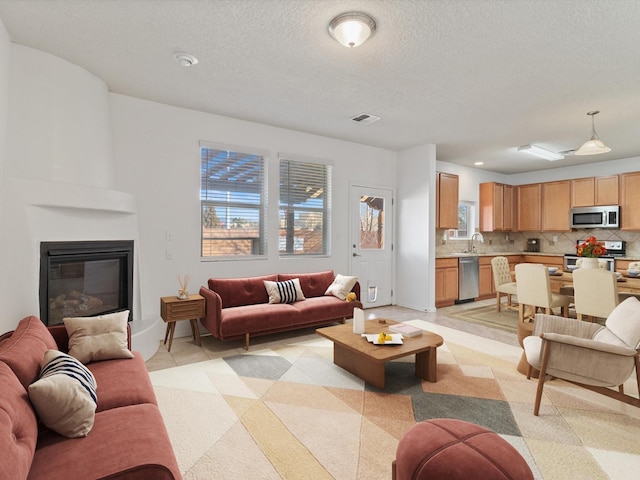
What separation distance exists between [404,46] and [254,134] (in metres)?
2.55

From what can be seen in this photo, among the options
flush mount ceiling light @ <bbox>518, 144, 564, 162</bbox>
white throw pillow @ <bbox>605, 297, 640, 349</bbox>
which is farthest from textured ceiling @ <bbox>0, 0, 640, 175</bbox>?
white throw pillow @ <bbox>605, 297, 640, 349</bbox>

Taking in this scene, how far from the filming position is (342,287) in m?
4.69

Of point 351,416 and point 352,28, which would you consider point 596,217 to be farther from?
point 351,416

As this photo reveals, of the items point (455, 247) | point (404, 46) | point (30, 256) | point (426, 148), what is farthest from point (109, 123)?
point (455, 247)

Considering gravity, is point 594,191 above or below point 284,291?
above

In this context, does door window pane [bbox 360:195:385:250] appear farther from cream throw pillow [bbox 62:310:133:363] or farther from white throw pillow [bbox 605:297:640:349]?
cream throw pillow [bbox 62:310:133:363]

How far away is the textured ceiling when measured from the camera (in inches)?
92.8

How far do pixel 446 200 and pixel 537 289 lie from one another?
2448 millimetres

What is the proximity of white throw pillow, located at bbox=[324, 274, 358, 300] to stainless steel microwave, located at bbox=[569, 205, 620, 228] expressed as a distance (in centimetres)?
542

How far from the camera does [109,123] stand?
3654 millimetres

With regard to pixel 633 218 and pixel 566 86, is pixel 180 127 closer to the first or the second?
pixel 566 86

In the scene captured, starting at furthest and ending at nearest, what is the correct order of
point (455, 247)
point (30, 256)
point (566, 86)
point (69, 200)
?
point (455, 247) < point (566, 86) < point (69, 200) < point (30, 256)

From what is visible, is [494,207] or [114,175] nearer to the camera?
[114,175]

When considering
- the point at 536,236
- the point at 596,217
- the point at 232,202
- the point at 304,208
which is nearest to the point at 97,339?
the point at 232,202
